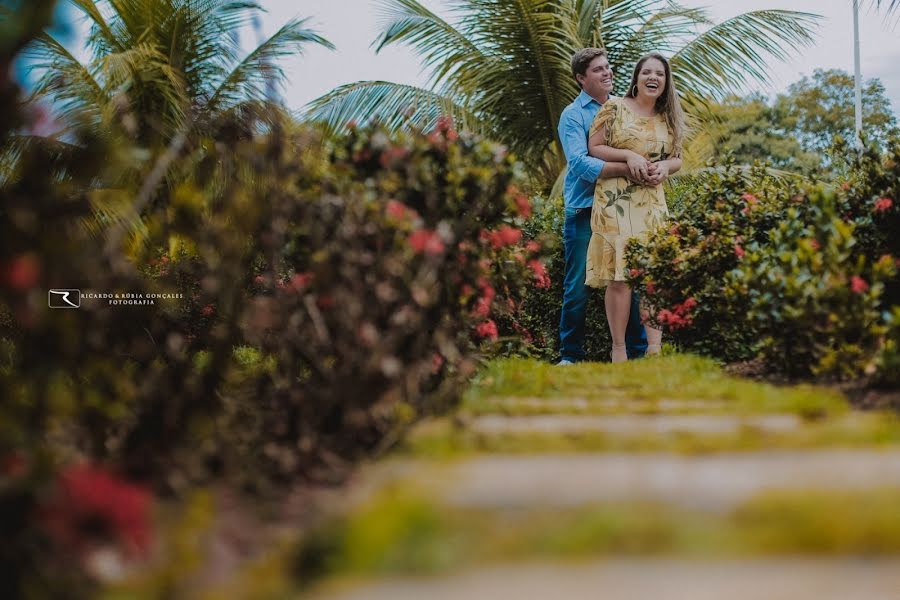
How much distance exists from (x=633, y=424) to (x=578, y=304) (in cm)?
347

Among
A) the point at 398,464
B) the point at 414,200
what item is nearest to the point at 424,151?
the point at 414,200

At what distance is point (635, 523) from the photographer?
1.84 m

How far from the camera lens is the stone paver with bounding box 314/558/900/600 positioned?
1.61 meters

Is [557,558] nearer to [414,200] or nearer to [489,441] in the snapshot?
[489,441]

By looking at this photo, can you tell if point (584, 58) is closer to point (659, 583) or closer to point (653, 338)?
point (653, 338)

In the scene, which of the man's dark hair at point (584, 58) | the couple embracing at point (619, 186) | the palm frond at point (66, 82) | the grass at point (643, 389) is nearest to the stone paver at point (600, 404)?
the grass at point (643, 389)

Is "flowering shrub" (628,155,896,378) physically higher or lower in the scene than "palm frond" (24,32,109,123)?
lower


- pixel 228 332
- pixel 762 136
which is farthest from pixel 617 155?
pixel 762 136

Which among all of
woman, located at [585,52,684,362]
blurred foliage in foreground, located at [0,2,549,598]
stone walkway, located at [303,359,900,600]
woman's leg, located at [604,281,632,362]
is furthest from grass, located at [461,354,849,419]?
woman, located at [585,52,684,362]

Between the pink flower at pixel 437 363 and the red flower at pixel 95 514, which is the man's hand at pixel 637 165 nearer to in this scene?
the pink flower at pixel 437 363

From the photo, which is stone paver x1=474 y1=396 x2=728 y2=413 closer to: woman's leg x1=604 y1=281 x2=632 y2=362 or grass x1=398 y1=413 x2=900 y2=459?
grass x1=398 y1=413 x2=900 y2=459

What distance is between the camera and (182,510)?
208cm

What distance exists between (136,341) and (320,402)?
0.87 m

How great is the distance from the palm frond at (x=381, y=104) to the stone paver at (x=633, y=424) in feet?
29.1
